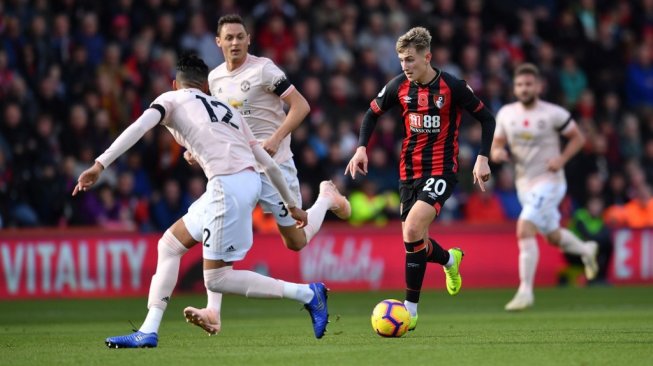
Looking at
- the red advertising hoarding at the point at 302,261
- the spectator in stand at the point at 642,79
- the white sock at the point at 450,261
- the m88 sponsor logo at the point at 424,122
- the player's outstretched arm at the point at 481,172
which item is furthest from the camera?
the spectator in stand at the point at 642,79

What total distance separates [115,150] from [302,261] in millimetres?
8832

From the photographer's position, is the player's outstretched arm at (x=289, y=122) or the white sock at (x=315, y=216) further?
the white sock at (x=315, y=216)

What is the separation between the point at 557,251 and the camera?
57.2 feet

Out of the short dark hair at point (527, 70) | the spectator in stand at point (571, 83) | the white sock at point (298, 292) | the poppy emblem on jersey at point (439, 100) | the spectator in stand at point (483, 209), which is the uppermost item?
the spectator in stand at point (571, 83)

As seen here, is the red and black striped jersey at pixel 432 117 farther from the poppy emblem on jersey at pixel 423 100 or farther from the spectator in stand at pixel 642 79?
the spectator in stand at pixel 642 79

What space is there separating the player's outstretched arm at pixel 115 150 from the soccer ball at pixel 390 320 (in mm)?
2406

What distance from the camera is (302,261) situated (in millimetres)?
16703

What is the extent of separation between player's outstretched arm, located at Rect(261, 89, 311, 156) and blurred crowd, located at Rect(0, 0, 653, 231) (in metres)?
7.33

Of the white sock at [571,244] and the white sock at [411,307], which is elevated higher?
the white sock at [571,244]

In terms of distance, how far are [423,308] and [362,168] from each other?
4.01 m

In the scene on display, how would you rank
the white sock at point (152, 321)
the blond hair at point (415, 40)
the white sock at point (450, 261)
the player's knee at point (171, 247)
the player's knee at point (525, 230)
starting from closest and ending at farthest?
1. the white sock at point (152, 321)
2. the player's knee at point (171, 247)
3. the blond hair at point (415, 40)
4. the white sock at point (450, 261)
5. the player's knee at point (525, 230)

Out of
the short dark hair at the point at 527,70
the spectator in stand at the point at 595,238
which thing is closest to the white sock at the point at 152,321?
the short dark hair at the point at 527,70

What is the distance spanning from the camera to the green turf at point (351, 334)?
7.79 m

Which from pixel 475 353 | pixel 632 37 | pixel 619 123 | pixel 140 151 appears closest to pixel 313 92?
pixel 140 151
